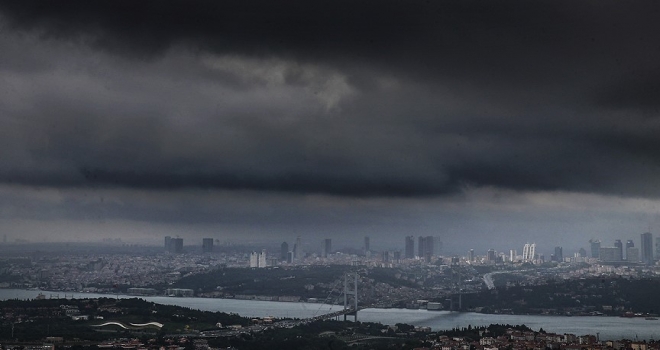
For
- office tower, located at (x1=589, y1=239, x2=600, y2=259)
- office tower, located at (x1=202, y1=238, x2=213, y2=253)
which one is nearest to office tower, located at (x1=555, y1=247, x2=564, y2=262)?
office tower, located at (x1=589, y1=239, x2=600, y2=259)

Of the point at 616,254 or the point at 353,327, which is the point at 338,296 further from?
the point at 616,254

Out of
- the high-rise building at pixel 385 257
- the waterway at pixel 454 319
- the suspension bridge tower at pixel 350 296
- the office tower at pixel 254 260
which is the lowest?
the waterway at pixel 454 319

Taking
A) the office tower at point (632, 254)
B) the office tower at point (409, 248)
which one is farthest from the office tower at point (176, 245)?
the office tower at point (632, 254)

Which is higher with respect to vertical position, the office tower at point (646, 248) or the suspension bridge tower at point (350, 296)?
the office tower at point (646, 248)

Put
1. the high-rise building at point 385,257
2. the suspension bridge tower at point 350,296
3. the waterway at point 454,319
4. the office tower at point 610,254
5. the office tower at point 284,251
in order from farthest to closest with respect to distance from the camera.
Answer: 1. the office tower at point 284,251
2. the high-rise building at point 385,257
3. the office tower at point 610,254
4. the suspension bridge tower at point 350,296
5. the waterway at point 454,319

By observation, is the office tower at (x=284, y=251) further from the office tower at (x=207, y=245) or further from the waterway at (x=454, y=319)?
the waterway at (x=454, y=319)

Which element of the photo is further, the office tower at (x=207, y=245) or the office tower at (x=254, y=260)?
the office tower at (x=207, y=245)
